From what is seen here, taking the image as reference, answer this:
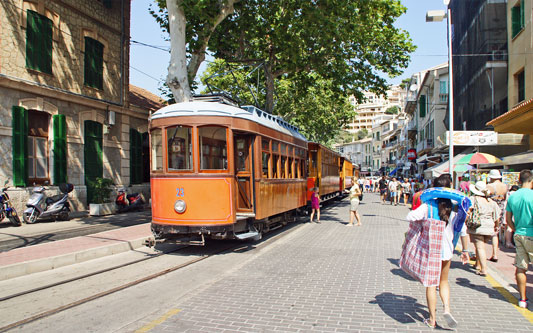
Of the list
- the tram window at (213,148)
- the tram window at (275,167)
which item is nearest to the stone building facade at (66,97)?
the tram window at (213,148)

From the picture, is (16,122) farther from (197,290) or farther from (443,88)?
(443,88)

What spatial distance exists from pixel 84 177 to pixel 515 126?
51.9 ft

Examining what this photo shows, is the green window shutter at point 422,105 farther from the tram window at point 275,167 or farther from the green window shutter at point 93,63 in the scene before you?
A: the tram window at point 275,167

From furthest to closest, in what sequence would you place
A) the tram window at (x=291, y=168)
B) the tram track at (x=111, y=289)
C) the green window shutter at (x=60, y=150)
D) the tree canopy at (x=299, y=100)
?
the tree canopy at (x=299, y=100), the green window shutter at (x=60, y=150), the tram window at (x=291, y=168), the tram track at (x=111, y=289)

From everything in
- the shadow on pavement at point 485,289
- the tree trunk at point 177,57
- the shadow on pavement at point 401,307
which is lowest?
the shadow on pavement at point 485,289

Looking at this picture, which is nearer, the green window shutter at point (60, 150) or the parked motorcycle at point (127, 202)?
the green window shutter at point (60, 150)

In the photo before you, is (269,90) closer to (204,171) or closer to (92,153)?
Result: (92,153)

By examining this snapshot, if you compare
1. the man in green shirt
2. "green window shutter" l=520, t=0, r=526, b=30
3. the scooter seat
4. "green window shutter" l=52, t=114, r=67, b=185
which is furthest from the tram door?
"green window shutter" l=520, t=0, r=526, b=30

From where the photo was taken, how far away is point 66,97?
15.5 meters

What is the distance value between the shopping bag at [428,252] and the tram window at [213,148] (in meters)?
5.11

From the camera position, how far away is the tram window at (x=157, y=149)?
353 inches

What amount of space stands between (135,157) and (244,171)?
11.8 meters

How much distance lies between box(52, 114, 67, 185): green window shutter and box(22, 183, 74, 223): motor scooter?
1048 millimetres

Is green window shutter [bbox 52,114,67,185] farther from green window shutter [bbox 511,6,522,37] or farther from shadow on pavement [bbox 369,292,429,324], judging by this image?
green window shutter [bbox 511,6,522,37]
